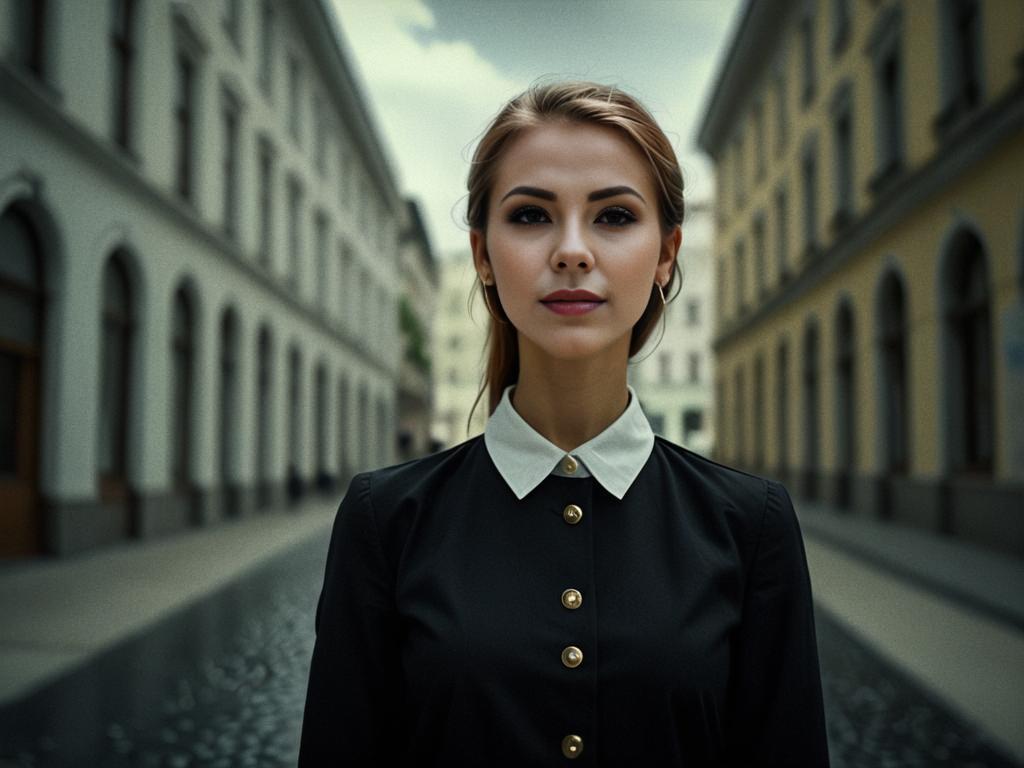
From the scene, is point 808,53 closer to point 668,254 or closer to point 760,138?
point 760,138

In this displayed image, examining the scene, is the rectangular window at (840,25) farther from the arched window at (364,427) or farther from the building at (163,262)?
the arched window at (364,427)

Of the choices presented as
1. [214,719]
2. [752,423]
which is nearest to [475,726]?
[214,719]

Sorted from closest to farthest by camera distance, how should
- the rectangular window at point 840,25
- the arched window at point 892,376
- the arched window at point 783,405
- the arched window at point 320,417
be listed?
the arched window at point 892,376 → the rectangular window at point 840,25 → the arched window at point 783,405 → the arched window at point 320,417

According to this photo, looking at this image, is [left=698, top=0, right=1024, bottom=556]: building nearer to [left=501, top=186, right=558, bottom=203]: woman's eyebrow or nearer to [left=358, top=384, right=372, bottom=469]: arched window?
[left=501, top=186, right=558, bottom=203]: woman's eyebrow

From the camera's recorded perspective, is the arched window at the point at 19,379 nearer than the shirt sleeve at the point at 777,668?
No

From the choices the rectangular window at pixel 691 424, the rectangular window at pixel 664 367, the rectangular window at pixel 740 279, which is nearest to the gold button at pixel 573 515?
the rectangular window at pixel 740 279

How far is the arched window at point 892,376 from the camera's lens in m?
17.4

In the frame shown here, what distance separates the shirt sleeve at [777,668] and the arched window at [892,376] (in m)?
17.0

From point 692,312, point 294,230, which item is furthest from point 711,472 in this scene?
point 692,312

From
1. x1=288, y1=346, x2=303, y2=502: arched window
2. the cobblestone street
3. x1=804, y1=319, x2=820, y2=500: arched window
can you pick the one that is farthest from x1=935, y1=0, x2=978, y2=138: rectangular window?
x1=288, y1=346, x2=303, y2=502: arched window

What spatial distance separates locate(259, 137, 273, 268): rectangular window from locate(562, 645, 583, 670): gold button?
21.2 metres

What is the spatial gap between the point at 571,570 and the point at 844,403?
2064 centimetres

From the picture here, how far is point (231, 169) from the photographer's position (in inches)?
770

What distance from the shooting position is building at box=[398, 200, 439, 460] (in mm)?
45781
